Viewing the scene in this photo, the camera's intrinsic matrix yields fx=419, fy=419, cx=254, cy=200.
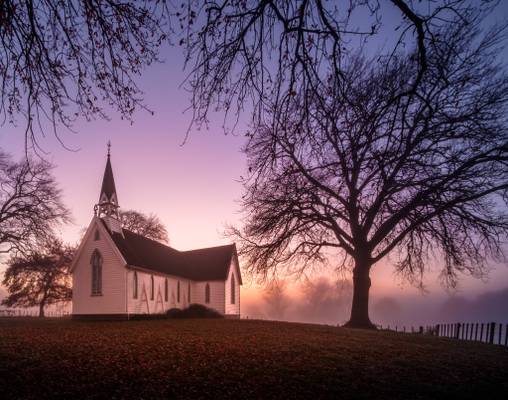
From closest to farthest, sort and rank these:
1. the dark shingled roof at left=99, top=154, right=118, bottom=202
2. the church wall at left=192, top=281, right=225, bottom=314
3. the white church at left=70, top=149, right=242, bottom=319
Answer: the white church at left=70, top=149, right=242, bottom=319
the dark shingled roof at left=99, top=154, right=118, bottom=202
the church wall at left=192, top=281, right=225, bottom=314

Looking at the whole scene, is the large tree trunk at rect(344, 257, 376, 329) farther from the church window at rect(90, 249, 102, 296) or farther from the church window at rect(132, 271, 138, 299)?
the church window at rect(90, 249, 102, 296)

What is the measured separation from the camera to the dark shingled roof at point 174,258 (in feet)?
117

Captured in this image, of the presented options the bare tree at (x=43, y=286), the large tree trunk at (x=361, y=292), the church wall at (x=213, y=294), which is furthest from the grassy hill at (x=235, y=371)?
the bare tree at (x=43, y=286)

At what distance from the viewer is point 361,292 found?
86.0 feet

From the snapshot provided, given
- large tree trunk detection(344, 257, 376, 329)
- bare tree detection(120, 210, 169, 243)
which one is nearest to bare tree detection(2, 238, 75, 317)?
bare tree detection(120, 210, 169, 243)

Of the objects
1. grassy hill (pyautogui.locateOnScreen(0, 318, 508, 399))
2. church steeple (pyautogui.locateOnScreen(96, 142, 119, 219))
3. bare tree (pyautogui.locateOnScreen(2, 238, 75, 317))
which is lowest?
bare tree (pyautogui.locateOnScreen(2, 238, 75, 317))

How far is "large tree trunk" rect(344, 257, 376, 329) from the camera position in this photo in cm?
2617

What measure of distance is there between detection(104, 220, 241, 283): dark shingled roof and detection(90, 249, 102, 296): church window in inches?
77.0

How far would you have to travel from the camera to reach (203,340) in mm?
14961

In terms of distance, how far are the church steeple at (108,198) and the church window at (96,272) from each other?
13.7ft

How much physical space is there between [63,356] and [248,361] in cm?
495

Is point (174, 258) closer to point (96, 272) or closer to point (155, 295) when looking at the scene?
point (155, 295)

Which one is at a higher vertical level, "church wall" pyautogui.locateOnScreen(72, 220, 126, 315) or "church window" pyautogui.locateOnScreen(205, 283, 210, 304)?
"church wall" pyautogui.locateOnScreen(72, 220, 126, 315)

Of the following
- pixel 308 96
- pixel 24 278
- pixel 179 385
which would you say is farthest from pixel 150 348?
pixel 24 278
